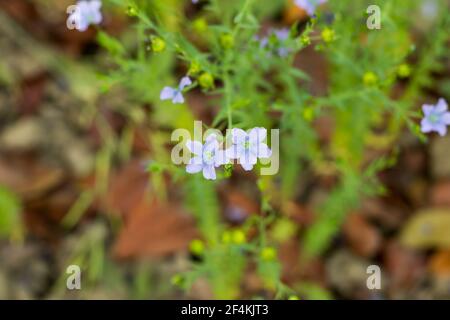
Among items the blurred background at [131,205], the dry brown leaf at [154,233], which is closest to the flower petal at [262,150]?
the blurred background at [131,205]

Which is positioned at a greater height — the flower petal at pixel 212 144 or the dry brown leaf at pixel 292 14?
the dry brown leaf at pixel 292 14

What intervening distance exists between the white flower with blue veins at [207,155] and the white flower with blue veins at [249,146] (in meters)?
0.04

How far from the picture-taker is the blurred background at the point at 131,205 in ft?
8.81

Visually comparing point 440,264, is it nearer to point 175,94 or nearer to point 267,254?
point 267,254

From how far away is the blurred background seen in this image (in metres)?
2.69

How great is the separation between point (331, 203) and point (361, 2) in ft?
2.88

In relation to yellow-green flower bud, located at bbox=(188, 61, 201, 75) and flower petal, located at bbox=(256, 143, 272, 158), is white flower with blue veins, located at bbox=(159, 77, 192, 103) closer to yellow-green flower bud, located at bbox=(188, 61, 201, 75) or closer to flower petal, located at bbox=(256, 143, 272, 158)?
yellow-green flower bud, located at bbox=(188, 61, 201, 75)

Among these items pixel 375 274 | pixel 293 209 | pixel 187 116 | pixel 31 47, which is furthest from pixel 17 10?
pixel 375 274

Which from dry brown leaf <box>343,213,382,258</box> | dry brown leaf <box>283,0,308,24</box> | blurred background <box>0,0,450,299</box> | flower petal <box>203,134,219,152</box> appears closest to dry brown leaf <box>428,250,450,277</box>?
blurred background <box>0,0,450,299</box>

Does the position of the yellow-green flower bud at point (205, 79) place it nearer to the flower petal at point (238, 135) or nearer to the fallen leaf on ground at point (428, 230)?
the flower petal at point (238, 135)

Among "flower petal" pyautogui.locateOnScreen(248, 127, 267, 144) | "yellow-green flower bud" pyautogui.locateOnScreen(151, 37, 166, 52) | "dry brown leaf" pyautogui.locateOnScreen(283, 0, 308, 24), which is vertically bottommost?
"flower petal" pyautogui.locateOnScreen(248, 127, 267, 144)

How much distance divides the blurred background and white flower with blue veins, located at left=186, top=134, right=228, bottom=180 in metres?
1.02

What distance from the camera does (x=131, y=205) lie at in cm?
282

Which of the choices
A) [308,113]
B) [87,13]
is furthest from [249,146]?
[87,13]
